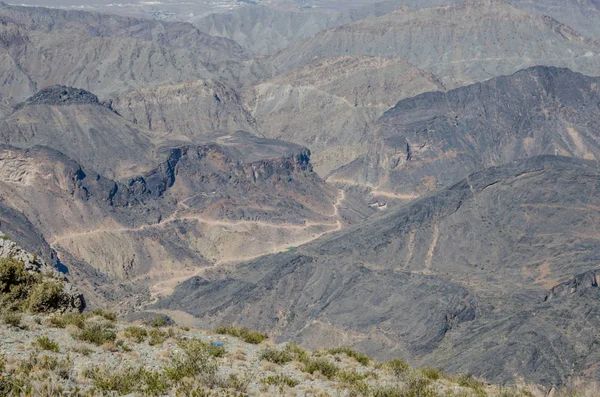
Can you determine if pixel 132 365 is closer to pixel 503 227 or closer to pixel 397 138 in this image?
pixel 503 227

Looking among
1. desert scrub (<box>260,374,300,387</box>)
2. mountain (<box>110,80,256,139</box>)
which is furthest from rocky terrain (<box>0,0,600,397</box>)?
mountain (<box>110,80,256,139</box>)

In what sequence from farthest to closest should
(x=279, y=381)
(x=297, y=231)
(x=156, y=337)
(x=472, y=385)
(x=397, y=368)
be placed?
(x=297, y=231), (x=472, y=385), (x=397, y=368), (x=156, y=337), (x=279, y=381)

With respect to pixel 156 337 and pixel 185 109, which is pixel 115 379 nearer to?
pixel 156 337

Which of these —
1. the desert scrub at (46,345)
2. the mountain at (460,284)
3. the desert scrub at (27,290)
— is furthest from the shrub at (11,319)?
the mountain at (460,284)

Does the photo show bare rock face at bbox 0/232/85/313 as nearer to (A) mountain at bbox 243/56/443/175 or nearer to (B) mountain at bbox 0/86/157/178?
(B) mountain at bbox 0/86/157/178

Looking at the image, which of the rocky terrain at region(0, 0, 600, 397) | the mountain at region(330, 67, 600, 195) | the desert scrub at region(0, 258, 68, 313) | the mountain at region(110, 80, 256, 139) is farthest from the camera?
the mountain at region(110, 80, 256, 139)

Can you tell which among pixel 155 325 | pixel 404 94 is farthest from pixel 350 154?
pixel 155 325

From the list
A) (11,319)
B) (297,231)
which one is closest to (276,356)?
(11,319)
